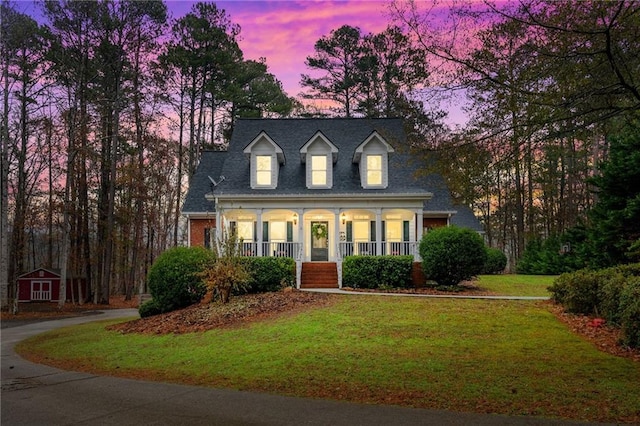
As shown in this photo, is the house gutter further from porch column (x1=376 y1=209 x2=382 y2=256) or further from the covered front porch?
porch column (x1=376 y1=209 x2=382 y2=256)

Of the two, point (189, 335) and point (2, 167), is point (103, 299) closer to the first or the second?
point (2, 167)

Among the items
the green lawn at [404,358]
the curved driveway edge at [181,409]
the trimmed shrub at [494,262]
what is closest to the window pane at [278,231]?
the green lawn at [404,358]

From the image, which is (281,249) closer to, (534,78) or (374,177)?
(374,177)

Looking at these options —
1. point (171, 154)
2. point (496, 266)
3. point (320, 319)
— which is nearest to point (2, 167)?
point (171, 154)

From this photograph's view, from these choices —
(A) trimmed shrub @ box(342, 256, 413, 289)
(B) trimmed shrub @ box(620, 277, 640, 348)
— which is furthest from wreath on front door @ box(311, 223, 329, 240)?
(B) trimmed shrub @ box(620, 277, 640, 348)

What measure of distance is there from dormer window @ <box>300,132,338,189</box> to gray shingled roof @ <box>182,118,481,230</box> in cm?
50

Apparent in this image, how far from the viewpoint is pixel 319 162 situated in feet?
72.9

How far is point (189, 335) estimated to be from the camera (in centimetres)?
1195

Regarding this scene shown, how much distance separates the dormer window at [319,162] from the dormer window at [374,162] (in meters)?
1.47

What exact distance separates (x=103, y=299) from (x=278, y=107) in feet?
62.9

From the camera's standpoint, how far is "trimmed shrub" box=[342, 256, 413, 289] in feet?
58.5

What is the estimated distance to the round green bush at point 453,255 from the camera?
54.6 ft

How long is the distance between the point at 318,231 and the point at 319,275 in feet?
12.7

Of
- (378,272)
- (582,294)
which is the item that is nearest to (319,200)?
(378,272)
